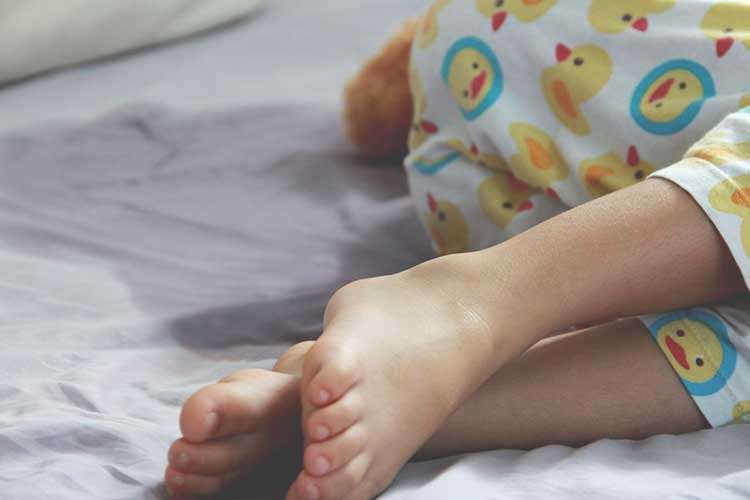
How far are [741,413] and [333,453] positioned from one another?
291mm

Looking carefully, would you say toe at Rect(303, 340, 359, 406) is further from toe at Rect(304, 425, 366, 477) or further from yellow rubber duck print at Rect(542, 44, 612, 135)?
yellow rubber duck print at Rect(542, 44, 612, 135)

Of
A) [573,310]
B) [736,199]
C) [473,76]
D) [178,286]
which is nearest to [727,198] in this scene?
[736,199]

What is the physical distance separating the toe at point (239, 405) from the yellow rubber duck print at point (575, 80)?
389 mm

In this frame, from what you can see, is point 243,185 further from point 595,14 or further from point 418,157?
point 595,14

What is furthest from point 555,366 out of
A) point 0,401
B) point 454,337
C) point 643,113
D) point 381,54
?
point 381,54

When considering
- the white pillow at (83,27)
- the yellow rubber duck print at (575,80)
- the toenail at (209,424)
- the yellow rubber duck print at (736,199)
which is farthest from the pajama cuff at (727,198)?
the white pillow at (83,27)

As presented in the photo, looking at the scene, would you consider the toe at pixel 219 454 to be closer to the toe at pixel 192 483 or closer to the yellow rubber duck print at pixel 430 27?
the toe at pixel 192 483

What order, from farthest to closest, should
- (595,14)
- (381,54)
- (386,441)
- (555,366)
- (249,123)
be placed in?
(249,123), (381,54), (595,14), (555,366), (386,441)

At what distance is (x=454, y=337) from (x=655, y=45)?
367mm

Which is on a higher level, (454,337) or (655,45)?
(655,45)

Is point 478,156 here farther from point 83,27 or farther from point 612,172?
point 83,27

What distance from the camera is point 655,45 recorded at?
907 millimetres

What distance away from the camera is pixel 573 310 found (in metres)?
0.71

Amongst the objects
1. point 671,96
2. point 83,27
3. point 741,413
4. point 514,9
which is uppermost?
point 83,27
